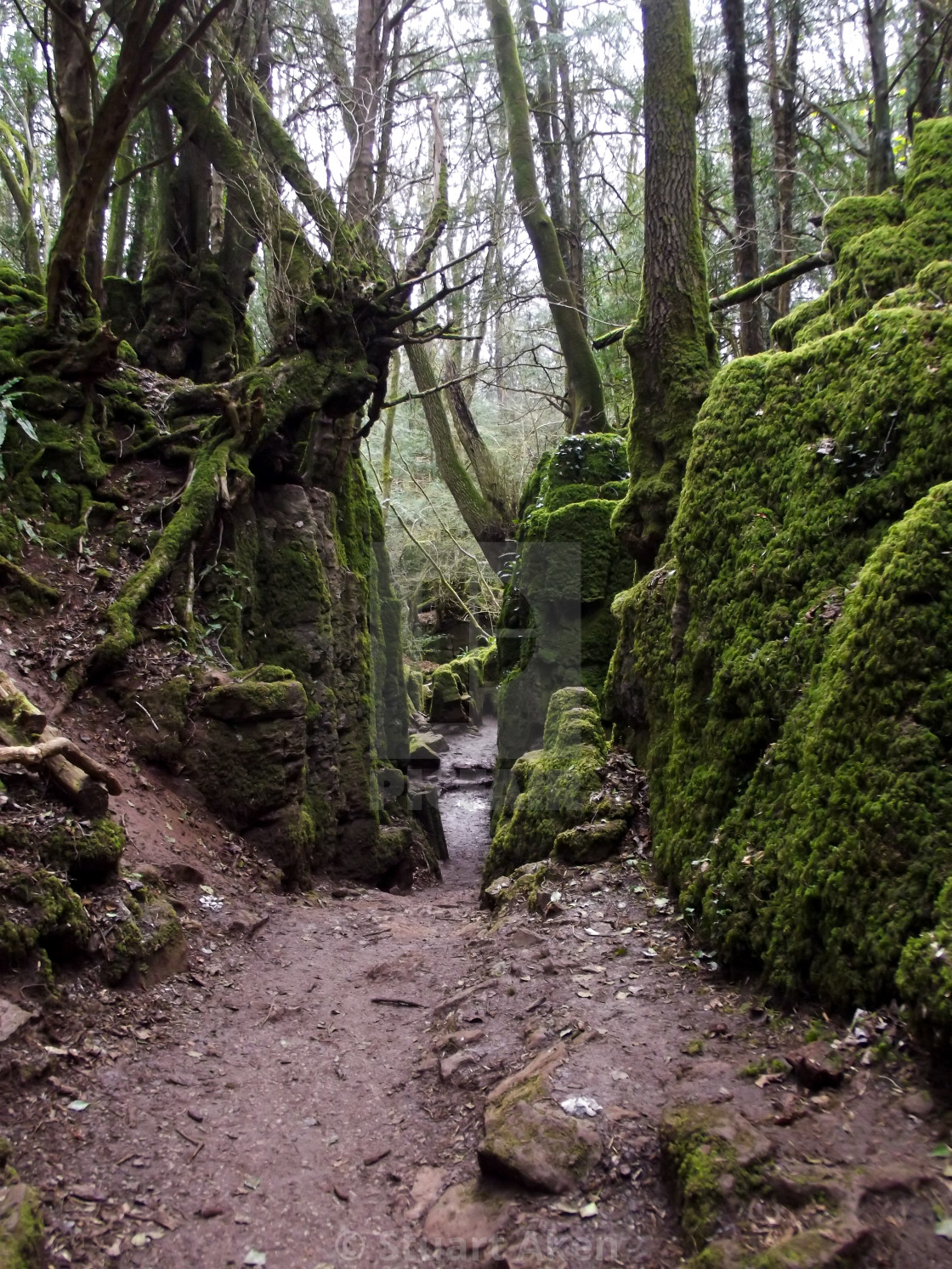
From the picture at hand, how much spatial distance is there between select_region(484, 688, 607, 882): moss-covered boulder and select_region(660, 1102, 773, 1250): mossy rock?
140 inches

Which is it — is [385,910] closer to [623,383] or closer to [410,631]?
[623,383]

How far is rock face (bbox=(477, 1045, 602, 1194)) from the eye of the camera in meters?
2.61

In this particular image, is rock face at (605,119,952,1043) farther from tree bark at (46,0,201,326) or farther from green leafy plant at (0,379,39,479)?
green leafy plant at (0,379,39,479)

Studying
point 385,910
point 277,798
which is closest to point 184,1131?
point 277,798

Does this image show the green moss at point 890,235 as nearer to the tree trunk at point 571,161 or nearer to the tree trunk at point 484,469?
the tree trunk at point 571,161

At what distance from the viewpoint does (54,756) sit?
446 centimetres

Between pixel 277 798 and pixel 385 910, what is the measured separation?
62.6 inches

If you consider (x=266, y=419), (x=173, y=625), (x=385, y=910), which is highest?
(x=266, y=419)

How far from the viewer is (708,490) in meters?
5.29

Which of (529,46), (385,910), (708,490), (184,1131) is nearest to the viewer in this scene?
(184,1131)

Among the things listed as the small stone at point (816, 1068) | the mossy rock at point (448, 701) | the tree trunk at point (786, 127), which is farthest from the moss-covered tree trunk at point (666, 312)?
the mossy rock at point (448, 701)

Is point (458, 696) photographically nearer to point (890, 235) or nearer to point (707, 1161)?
point (890, 235)

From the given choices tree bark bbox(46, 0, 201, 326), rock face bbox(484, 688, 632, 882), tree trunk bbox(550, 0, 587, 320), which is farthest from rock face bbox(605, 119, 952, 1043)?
tree trunk bbox(550, 0, 587, 320)

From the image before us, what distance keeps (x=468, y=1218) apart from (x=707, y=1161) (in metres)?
0.84
